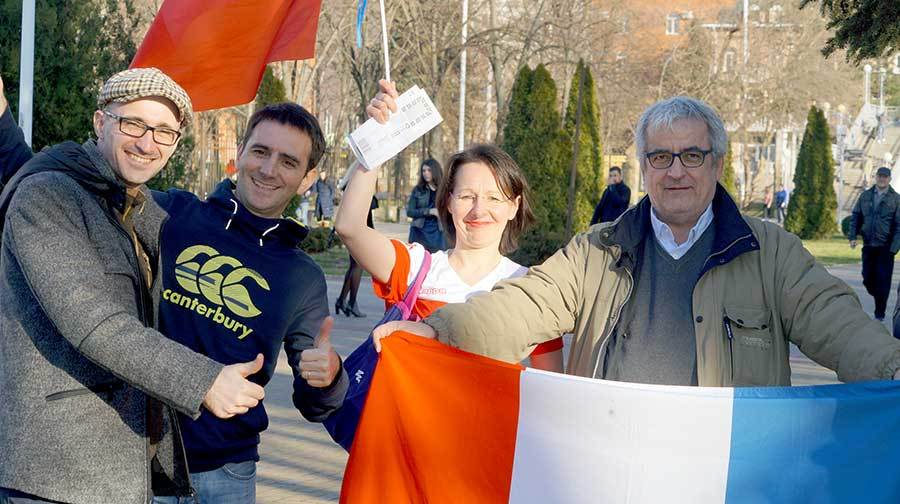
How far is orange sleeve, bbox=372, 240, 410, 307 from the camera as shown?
4254mm

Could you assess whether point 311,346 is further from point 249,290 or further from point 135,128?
point 135,128

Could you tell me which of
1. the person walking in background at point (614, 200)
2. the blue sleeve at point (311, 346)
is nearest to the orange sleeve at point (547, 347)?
the blue sleeve at point (311, 346)

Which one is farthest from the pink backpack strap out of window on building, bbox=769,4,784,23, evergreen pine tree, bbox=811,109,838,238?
window on building, bbox=769,4,784,23

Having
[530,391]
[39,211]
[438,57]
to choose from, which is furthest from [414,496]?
[438,57]

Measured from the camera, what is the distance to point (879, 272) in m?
16.9

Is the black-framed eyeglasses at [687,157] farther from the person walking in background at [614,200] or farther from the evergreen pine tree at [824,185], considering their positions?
the evergreen pine tree at [824,185]

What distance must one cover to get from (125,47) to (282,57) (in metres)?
11.4

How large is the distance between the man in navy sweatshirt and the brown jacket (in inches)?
19.6

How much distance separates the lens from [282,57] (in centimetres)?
539

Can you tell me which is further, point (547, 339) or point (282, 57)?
point (282, 57)

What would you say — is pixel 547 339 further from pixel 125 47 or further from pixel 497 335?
pixel 125 47

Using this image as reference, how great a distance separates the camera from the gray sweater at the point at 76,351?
2.85 metres

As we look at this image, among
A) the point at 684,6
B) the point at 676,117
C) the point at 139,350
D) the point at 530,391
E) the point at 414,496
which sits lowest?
the point at 414,496

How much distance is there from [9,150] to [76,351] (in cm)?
165
